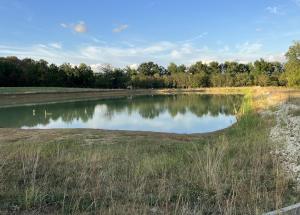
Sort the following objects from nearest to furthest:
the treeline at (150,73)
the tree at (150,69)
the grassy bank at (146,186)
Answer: the grassy bank at (146,186), the treeline at (150,73), the tree at (150,69)

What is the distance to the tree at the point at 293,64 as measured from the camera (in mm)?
49612

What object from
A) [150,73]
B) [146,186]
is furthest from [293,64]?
[150,73]

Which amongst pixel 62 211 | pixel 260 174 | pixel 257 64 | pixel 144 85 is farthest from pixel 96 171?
pixel 257 64

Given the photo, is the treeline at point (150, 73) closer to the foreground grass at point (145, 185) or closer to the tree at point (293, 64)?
the tree at point (293, 64)

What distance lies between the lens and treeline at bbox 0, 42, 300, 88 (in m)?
73.3

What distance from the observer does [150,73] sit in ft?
437

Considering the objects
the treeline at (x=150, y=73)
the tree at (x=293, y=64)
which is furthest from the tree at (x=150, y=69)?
the tree at (x=293, y=64)

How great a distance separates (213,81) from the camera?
11344 cm

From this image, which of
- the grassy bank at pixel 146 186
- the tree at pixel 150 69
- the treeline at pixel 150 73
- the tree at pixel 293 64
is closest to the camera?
the grassy bank at pixel 146 186

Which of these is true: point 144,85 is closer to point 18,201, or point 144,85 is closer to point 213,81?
point 213,81

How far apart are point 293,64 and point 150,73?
8436 centimetres

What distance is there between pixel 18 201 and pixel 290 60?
179 ft

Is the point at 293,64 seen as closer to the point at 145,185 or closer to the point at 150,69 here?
the point at 145,185

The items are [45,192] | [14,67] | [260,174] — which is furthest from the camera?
[14,67]
